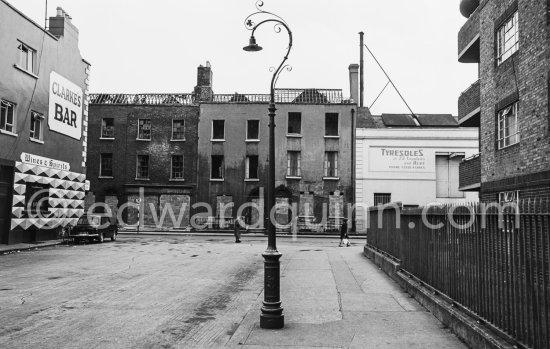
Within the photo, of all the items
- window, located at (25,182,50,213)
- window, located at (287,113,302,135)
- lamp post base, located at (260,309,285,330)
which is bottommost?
lamp post base, located at (260,309,285,330)

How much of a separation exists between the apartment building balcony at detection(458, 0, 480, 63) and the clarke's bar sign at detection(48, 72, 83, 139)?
19.2 metres

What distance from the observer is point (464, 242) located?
24.8 ft

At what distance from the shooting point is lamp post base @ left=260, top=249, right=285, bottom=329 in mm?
7719

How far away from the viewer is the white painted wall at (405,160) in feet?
123

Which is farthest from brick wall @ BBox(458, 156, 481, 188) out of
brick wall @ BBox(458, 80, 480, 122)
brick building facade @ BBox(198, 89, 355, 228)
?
brick building facade @ BBox(198, 89, 355, 228)

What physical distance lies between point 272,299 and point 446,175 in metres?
32.7

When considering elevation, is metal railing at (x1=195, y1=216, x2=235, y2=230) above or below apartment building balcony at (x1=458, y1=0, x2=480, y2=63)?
below

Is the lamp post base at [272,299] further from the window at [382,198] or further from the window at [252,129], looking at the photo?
the window at [252,129]

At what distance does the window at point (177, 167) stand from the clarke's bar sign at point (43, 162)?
46.5 feet

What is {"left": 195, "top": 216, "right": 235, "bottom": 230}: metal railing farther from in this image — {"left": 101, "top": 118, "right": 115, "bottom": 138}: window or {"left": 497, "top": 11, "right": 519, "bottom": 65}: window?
{"left": 497, "top": 11, "right": 519, "bottom": 65}: window

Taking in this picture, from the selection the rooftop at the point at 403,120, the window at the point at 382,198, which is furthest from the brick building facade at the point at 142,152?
the window at the point at 382,198

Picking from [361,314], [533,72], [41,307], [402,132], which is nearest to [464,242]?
[361,314]

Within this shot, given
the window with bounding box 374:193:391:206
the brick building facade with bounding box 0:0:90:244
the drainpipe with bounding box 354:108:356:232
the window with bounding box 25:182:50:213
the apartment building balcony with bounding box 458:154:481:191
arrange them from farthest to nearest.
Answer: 1. the drainpipe with bounding box 354:108:356:232
2. the window with bounding box 374:193:391:206
3. the window with bounding box 25:182:50:213
4. the brick building facade with bounding box 0:0:90:244
5. the apartment building balcony with bounding box 458:154:481:191

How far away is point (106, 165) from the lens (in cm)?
4088
